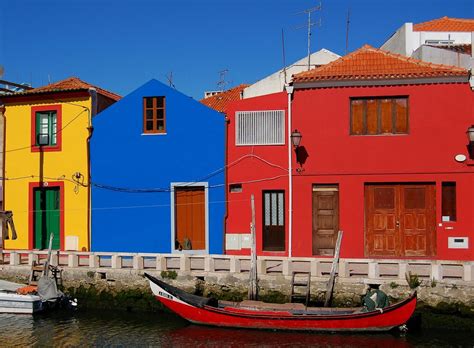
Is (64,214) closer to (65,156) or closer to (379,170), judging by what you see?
(65,156)

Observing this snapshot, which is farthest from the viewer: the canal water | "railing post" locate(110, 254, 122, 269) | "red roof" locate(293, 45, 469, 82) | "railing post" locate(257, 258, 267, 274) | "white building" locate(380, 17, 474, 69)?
"white building" locate(380, 17, 474, 69)

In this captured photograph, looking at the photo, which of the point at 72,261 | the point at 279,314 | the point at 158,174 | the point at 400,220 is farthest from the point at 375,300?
the point at 72,261

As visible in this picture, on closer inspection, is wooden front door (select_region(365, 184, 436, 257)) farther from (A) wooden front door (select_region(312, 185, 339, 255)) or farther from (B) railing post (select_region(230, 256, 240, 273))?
(B) railing post (select_region(230, 256, 240, 273))

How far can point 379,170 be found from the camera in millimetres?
21328

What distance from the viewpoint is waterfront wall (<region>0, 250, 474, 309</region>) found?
1728 cm

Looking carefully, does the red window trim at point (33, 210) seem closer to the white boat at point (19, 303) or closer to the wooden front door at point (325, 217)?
the white boat at point (19, 303)

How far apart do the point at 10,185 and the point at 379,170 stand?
50.4 ft

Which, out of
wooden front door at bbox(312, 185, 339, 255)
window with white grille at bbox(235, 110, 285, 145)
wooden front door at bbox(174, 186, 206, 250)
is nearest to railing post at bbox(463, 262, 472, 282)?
wooden front door at bbox(312, 185, 339, 255)

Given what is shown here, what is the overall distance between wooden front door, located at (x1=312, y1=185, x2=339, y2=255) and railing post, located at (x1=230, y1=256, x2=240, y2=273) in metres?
3.99

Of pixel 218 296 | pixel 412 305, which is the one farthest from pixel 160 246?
pixel 412 305

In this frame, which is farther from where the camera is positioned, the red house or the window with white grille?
the window with white grille

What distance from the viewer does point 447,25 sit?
112ft

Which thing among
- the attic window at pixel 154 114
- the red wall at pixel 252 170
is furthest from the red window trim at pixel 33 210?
the red wall at pixel 252 170

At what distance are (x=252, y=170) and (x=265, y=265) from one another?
16.0 feet
